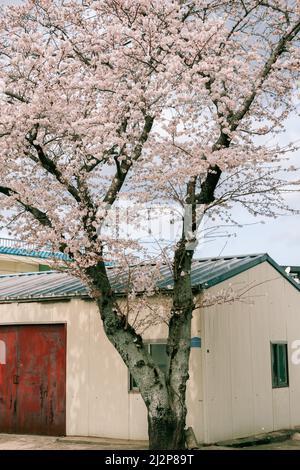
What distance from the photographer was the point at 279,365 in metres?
17.4

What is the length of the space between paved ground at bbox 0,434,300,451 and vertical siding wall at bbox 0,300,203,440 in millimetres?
408

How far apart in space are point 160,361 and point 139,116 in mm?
5513

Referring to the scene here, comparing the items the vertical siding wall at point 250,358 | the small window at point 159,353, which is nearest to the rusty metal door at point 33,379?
the small window at point 159,353

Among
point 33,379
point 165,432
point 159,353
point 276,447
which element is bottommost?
point 276,447

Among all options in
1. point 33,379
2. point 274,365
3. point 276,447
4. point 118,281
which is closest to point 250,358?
point 274,365

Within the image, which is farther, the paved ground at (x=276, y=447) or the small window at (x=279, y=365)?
the small window at (x=279, y=365)

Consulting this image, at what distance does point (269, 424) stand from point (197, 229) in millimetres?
6115

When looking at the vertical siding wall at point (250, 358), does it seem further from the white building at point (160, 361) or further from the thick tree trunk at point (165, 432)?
the thick tree trunk at point (165, 432)

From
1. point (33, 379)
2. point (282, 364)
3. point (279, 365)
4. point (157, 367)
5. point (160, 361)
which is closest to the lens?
point (157, 367)

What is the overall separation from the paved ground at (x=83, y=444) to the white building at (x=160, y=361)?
438 mm

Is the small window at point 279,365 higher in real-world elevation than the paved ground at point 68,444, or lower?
higher

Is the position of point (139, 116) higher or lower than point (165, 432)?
higher

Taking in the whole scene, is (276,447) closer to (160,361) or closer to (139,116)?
(160,361)

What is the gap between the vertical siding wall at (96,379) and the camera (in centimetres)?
1482
